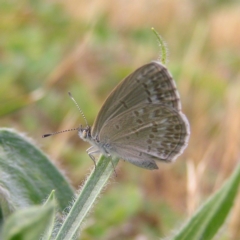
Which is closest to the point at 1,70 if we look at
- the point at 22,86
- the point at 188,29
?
the point at 22,86

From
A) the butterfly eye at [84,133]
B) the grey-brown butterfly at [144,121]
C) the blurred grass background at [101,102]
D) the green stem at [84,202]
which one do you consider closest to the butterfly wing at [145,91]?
the grey-brown butterfly at [144,121]

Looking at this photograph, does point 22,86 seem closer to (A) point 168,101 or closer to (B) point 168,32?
(A) point 168,101

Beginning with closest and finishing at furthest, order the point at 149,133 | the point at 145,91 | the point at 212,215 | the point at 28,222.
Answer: the point at 28,222
the point at 212,215
the point at 145,91
the point at 149,133

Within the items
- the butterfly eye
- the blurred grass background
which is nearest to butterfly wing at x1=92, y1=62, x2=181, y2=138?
the butterfly eye

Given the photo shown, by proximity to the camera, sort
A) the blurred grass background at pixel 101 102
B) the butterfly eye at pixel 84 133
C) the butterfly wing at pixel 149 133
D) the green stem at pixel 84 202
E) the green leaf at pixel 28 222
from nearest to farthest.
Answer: the green leaf at pixel 28 222
the green stem at pixel 84 202
the butterfly wing at pixel 149 133
the butterfly eye at pixel 84 133
the blurred grass background at pixel 101 102

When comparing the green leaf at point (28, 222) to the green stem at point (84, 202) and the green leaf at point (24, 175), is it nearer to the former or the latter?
the green stem at point (84, 202)

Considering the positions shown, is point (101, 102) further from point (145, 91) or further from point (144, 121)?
point (145, 91)

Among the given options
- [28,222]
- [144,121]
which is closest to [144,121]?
[144,121]
